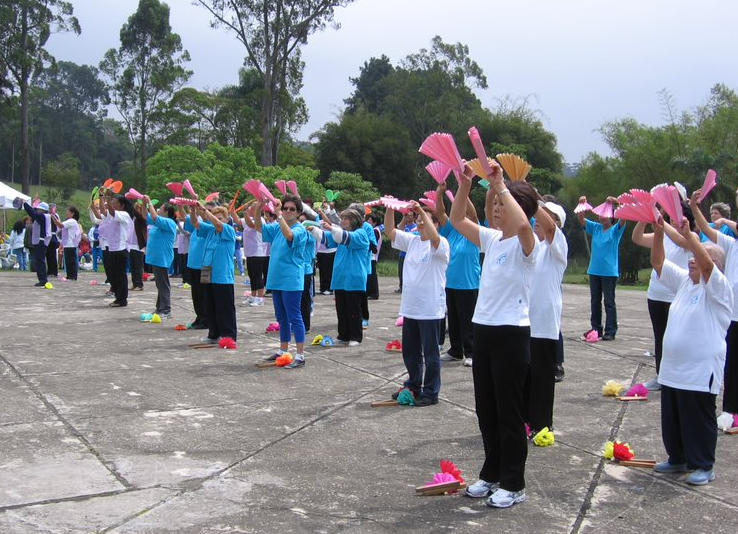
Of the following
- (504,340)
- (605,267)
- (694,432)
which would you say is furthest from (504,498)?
(605,267)

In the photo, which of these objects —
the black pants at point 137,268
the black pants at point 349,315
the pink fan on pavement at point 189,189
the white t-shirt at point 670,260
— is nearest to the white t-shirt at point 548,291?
the white t-shirt at point 670,260

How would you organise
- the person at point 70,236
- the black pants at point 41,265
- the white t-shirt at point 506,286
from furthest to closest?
the person at point 70,236 < the black pants at point 41,265 < the white t-shirt at point 506,286

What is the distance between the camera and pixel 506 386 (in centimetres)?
464

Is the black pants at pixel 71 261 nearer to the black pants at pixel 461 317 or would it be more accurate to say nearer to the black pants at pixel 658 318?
the black pants at pixel 461 317

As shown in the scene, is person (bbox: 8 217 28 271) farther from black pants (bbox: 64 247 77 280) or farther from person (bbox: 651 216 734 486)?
person (bbox: 651 216 734 486)

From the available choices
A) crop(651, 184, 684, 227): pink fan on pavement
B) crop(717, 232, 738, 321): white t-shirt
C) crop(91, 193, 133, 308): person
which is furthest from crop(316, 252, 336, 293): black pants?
crop(651, 184, 684, 227): pink fan on pavement

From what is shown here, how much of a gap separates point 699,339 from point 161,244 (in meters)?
9.55

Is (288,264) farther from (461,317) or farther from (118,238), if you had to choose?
(118,238)

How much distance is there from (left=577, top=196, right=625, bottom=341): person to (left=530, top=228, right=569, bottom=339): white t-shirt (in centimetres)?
498

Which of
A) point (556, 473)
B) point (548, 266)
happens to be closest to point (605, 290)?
point (548, 266)

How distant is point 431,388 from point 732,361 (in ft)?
8.50

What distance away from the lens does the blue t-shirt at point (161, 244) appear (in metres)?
12.8

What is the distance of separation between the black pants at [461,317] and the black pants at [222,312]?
9.44 feet

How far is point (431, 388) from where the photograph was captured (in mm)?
7242
